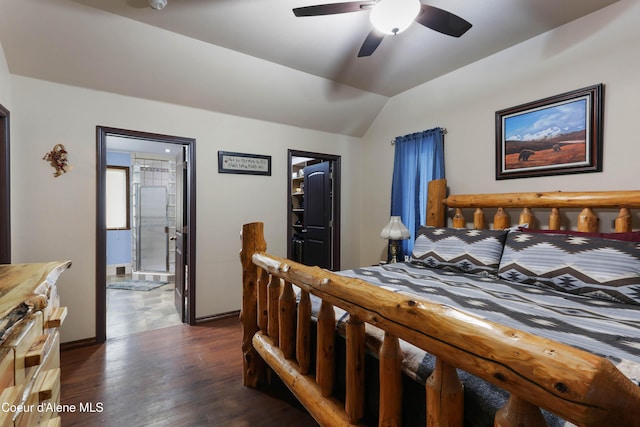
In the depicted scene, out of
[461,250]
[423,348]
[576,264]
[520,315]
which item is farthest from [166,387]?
[576,264]

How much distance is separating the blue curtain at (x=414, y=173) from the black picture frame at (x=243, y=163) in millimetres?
1522

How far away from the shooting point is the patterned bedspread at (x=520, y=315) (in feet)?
2.56

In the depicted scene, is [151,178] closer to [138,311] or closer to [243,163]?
[138,311]

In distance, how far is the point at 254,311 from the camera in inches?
78.4

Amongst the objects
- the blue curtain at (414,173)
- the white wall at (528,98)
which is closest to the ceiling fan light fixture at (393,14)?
the white wall at (528,98)

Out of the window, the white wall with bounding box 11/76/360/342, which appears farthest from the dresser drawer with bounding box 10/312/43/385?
the window

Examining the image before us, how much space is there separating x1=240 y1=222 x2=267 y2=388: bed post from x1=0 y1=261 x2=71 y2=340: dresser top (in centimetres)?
94

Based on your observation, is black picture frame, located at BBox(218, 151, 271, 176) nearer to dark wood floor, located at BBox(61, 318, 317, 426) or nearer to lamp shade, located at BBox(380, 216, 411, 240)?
lamp shade, located at BBox(380, 216, 411, 240)

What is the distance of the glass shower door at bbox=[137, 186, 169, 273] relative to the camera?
507 centimetres

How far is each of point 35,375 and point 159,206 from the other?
4.64 meters

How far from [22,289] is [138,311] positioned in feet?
8.71

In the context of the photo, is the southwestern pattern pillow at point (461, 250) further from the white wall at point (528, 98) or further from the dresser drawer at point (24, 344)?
the dresser drawer at point (24, 344)

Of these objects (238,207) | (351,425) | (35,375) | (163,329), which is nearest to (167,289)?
(163,329)

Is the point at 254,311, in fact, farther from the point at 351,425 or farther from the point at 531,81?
the point at 531,81
